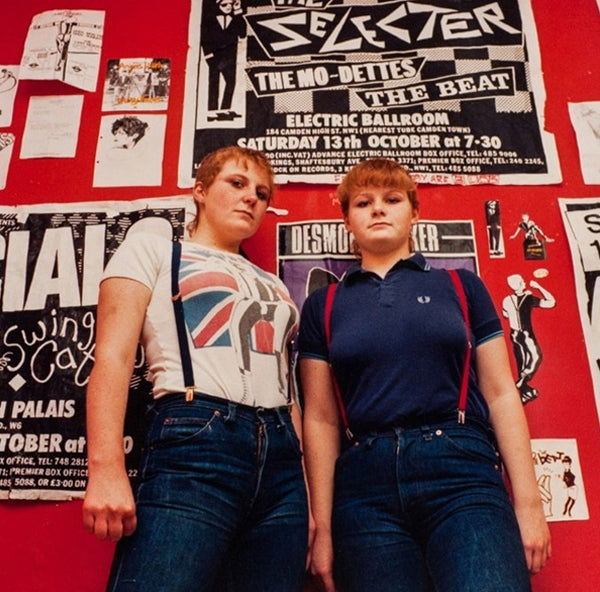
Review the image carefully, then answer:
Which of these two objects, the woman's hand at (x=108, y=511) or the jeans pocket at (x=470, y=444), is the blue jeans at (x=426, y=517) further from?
the woman's hand at (x=108, y=511)

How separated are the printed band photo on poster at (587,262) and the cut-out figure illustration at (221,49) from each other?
0.95 metres

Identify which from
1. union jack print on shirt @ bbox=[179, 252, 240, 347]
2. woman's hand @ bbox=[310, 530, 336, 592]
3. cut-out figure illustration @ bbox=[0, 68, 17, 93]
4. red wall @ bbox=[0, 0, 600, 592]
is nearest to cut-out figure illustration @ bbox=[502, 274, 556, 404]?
red wall @ bbox=[0, 0, 600, 592]

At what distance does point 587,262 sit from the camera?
1.44 metres

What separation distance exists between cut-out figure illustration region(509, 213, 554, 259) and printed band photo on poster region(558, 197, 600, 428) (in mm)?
69

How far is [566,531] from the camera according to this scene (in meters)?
1.25

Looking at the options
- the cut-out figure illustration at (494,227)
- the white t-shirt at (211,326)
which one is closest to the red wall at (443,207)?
the cut-out figure illustration at (494,227)

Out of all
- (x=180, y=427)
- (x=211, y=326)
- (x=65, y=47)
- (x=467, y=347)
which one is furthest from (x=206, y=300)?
(x=65, y=47)

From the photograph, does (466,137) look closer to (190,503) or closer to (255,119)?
(255,119)

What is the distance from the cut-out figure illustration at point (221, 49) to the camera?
1614 millimetres

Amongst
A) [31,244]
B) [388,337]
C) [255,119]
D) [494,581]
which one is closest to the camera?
[494,581]

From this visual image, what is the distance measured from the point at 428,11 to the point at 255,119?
25.4 inches

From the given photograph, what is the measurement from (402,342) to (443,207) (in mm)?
589

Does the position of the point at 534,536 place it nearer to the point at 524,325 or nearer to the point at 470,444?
the point at 470,444

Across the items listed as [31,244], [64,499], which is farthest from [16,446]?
[31,244]
